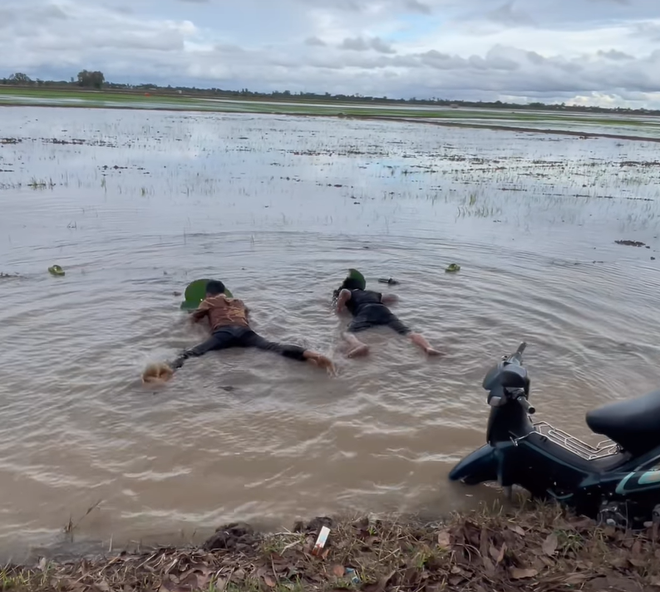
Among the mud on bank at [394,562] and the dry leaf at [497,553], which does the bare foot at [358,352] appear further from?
the dry leaf at [497,553]

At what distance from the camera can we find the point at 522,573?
3.44 m

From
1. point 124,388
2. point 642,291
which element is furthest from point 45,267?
point 642,291

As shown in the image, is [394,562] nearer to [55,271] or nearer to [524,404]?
[524,404]

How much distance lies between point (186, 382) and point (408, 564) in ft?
12.5

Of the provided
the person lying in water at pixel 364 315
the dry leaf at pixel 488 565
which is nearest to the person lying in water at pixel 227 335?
the person lying in water at pixel 364 315

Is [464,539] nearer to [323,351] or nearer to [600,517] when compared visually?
[600,517]

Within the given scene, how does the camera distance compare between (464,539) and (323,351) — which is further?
(323,351)

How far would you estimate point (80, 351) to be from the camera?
282 inches

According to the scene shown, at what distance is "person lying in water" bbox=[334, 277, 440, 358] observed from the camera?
761 centimetres

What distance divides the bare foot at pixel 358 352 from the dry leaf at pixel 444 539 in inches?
142

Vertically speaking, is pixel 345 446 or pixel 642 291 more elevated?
pixel 642 291

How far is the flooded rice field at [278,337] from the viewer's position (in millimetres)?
4805

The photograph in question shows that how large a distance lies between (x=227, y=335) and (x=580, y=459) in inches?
179

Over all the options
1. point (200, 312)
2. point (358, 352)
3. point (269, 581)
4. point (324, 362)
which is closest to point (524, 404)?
point (269, 581)
